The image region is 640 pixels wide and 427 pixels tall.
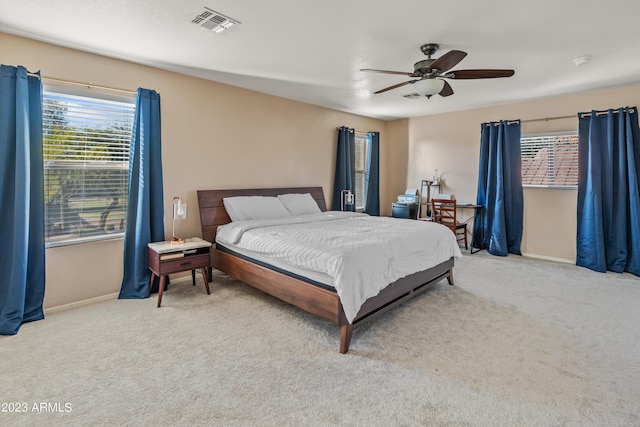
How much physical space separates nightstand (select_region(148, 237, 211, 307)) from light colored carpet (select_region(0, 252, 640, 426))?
320mm

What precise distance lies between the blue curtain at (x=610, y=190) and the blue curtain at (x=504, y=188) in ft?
2.62

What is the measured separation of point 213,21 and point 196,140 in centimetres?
166

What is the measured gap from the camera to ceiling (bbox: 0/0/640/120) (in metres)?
2.21

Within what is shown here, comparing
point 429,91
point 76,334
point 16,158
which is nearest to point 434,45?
point 429,91

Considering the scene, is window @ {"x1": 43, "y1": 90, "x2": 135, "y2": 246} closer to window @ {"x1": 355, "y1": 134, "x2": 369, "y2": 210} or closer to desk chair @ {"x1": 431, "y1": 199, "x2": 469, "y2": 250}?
window @ {"x1": 355, "y1": 134, "x2": 369, "y2": 210}

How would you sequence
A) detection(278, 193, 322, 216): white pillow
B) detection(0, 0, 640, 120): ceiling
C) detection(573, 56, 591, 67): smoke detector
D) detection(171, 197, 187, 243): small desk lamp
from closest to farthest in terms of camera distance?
detection(0, 0, 640, 120): ceiling, detection(573, 56, 591, 67): smoke detector, detection(171, 197, 187, 243): small desk lamp, detection(278, 193, 322, 216): white pillow

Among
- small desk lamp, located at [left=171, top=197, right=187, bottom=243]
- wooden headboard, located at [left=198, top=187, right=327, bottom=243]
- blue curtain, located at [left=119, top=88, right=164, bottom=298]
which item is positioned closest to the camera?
blue curtain, located at [left=119, top=88, right=164, bottom=298]

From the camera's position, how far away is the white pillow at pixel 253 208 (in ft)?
12.8

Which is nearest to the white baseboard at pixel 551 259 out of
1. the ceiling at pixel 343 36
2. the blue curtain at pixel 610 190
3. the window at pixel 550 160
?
the blue curtain at pixel 610 190

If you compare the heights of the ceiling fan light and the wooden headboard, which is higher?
the ceiling fan light

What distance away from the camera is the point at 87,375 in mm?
1949

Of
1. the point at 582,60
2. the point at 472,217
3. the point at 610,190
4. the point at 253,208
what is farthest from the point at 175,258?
the point at 610,190

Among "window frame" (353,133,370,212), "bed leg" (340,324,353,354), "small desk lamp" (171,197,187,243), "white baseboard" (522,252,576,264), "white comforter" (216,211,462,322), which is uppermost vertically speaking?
"window frame" (353,133,370,212)

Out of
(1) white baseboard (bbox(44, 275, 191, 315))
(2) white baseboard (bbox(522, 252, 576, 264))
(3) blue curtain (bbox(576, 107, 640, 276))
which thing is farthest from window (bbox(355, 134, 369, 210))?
(1) white baseboard (bbox(44, 275, 191, 315))
